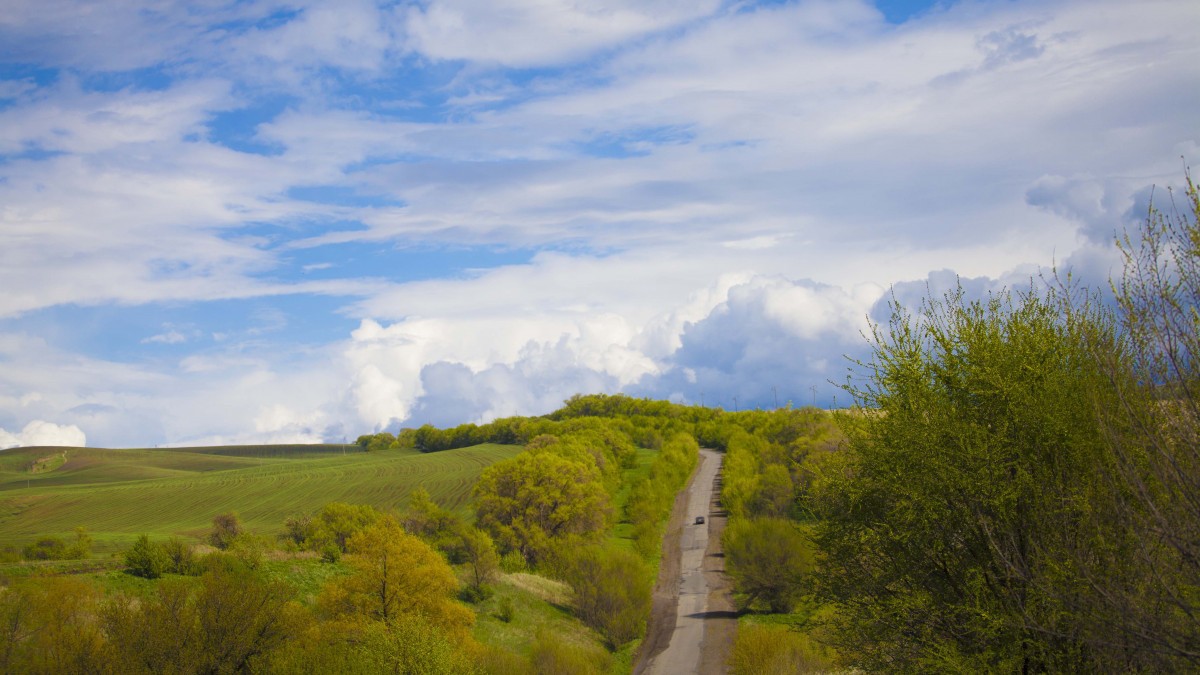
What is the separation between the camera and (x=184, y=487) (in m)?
117

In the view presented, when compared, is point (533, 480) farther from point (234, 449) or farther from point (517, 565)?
point (234, 449)

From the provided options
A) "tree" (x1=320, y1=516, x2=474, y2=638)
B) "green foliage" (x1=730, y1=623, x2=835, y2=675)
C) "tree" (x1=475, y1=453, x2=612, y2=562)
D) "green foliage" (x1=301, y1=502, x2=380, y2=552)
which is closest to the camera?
"green foliage" (x1=730, y1=623, x2=835, y2=675)

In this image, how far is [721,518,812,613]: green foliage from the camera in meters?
57.2

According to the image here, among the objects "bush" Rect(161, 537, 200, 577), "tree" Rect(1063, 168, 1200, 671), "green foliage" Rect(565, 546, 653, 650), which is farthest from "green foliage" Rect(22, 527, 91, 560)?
"tree" Rect(1063, 168, 1200, 671)

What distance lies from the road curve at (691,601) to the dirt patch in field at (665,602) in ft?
1.21

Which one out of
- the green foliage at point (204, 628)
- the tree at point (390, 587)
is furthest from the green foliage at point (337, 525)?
the green foliage at point (204, 628)

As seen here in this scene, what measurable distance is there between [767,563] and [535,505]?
79.9 ft

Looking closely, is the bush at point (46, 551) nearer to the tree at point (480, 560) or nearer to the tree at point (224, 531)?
the tree at point (224, 531)

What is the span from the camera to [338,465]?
150 meters

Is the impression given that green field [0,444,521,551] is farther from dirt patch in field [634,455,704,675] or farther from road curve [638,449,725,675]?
road curve [638,449,725,675]

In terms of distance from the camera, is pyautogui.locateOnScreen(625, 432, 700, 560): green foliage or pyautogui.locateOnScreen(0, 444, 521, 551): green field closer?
pyautogui.locateOnScreen(625, 432, 700, 560): green foliage

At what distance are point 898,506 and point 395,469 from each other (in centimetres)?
13070

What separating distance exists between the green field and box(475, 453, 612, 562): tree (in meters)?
18.7

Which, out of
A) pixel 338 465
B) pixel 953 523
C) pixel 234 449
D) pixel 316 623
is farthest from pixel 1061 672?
pixel 234 449
